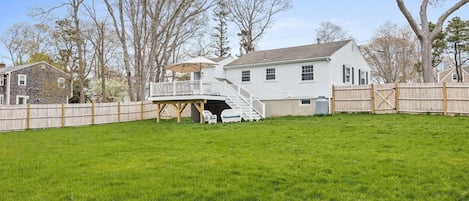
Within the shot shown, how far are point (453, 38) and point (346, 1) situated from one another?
19657 millimetres

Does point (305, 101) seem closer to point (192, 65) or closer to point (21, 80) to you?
point (192, 65)

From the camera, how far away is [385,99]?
1614cm

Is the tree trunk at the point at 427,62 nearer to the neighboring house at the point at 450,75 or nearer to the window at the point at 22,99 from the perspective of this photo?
the neighboring house at the point at 450,75

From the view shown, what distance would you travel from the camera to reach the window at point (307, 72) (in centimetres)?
1800

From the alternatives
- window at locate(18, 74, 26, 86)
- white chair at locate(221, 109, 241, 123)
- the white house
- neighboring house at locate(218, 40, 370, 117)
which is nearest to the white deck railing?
the white house

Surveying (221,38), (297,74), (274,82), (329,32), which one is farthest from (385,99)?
(221,38)

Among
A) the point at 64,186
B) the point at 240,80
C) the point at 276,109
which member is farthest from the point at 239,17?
the point at 64,186

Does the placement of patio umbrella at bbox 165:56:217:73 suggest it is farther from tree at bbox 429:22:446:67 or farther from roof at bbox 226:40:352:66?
tree at bbox 429:22:446:67

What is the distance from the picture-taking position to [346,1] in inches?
767

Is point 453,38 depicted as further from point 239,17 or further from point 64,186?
point 64,186

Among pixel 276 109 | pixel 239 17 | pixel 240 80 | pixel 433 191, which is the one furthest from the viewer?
pixel 239 17

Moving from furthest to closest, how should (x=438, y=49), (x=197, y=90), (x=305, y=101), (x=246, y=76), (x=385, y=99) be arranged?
(x=438, y=49)
(x=246, y=76)
(x=305, y=101)
(x=197, y=90)
(x=385, y=99)

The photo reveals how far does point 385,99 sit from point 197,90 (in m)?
9.11

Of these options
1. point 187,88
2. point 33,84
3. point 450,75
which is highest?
point 450,75
